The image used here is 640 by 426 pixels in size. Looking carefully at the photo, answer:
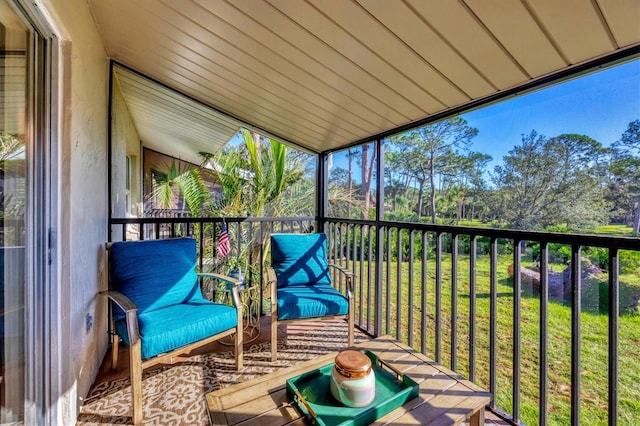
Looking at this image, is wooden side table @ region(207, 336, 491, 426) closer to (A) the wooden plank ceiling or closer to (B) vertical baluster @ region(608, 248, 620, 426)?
(B) vertical baluster @ region(608, 248, 620, 426)

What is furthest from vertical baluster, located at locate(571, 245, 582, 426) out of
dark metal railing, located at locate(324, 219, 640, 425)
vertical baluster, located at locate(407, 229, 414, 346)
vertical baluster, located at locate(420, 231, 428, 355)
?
vertical baluster, located at locate(407, 229, 414, 346)

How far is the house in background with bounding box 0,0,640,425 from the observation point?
121 centimetres

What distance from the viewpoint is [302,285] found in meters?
2.74

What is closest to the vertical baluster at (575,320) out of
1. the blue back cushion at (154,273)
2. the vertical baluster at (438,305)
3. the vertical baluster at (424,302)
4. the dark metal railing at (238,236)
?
the vertical baluster at (438,305)

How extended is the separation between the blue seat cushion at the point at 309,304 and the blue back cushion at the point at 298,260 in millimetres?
240

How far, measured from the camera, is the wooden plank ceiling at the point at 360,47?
1.22 metres

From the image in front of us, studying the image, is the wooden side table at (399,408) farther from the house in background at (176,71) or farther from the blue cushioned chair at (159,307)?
the house in background at (176,71)

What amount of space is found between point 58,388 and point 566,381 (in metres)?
3.24

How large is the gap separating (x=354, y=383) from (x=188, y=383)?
1.45 m

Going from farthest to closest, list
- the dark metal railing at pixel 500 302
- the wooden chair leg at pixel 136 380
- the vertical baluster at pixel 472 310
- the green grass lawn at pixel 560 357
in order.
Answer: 1. the vertical baluster at pixel 472 310
2. the green grass lawn at pixel 560 357
3. the wooden chair leg at pixel 136 380
4. the dark metal railing at pixel 500 302

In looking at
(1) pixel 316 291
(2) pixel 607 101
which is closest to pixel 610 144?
(2) pixel 607 101

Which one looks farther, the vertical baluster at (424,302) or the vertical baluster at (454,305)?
the vertical baluster at (424,302)

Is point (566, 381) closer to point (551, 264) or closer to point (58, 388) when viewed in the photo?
point (551, 264)

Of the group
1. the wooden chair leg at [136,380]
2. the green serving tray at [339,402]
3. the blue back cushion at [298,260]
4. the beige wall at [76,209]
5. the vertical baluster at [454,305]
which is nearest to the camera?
Answer: the green serving tray at [339,402]
